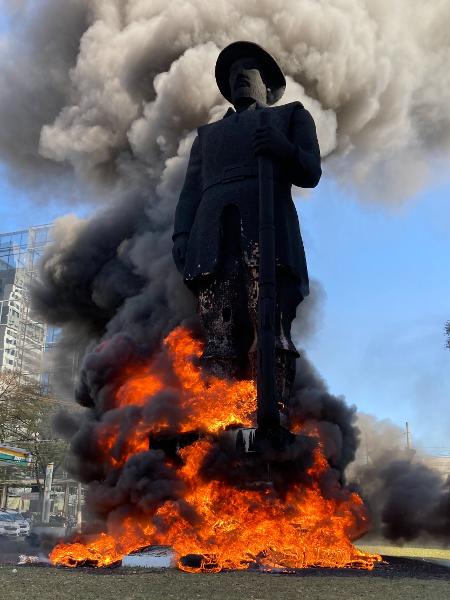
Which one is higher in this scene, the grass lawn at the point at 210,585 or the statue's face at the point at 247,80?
the statue's face at the point at 247,80

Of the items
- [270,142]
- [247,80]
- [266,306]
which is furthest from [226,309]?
[247,80]

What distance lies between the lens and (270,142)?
9.09 m

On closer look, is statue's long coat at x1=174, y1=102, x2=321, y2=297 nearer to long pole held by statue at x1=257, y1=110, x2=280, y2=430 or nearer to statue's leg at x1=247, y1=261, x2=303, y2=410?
statue's leg at x1=247, y1=261, x2=303, y2=410

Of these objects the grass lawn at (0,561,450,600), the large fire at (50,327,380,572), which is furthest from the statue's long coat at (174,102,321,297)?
the grass lawn at (0,561,450,600)

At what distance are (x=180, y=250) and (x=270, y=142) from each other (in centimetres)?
241

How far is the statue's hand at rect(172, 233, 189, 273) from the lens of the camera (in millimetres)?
10227

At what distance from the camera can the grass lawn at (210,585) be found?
16.9 feet

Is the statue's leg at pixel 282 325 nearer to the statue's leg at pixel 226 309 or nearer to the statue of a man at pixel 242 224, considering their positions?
the statue of a man at pixel 242 224

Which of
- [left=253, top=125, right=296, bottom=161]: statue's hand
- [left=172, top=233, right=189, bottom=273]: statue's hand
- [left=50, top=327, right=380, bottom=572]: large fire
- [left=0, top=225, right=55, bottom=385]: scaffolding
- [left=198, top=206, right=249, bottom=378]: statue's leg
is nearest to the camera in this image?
[left=50, top=327, right=380, bottom=572]: large fire

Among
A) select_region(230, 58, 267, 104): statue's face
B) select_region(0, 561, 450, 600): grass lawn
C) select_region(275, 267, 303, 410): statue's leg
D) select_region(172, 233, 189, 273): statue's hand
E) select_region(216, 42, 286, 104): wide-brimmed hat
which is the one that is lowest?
select_region(0, 561, 450, 600): grass lawn

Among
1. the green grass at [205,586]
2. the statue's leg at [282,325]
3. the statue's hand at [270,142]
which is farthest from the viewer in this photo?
the statue's leg at [282,325]

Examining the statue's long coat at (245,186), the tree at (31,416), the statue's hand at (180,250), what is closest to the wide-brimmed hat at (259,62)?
the statue's long coat at (245,186)

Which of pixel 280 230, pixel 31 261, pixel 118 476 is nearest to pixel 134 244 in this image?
pixel 280 230

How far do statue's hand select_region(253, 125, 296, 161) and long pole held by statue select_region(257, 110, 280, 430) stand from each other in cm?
12
